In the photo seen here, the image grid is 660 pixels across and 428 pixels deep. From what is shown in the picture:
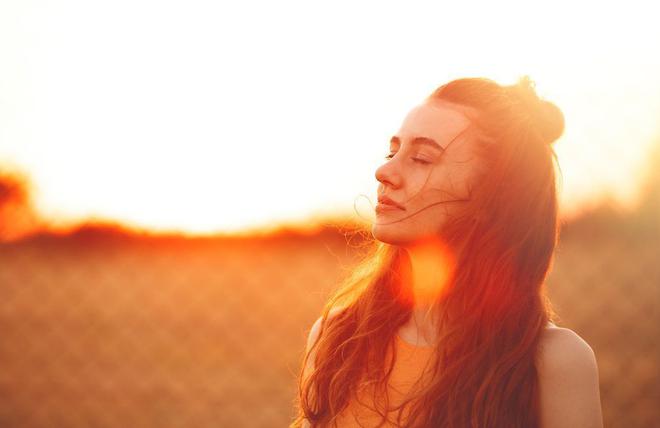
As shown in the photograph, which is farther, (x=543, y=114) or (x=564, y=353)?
(x=543, y=114)

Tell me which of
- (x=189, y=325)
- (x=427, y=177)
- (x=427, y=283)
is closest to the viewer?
(x=427, y=177)

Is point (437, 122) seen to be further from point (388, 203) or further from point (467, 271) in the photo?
point (467, 271)

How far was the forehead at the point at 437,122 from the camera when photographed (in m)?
1.46

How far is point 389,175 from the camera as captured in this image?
4.77 ft

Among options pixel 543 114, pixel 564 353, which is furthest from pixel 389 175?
pixel 564 353

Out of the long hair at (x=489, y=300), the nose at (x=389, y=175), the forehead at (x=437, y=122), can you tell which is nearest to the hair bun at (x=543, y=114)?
the long hair at (x=489, y=300)

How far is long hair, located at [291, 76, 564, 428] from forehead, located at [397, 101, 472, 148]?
3cm

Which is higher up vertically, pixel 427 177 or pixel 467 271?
pixel 427 177

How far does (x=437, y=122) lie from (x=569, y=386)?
0.59m

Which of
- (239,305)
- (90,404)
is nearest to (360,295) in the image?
(90,404)

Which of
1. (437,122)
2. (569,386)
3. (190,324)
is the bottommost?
(190,324)

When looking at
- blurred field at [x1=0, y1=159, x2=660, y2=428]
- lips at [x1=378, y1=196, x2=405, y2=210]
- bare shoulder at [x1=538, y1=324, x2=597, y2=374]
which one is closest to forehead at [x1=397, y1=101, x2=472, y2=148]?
lips at [x1=378, y1=196, x2=405, y2=210]

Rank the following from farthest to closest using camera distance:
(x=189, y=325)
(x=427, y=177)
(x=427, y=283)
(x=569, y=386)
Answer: (x=189, y=325) → (x=427, y=283) → (x=427, y=177) → (x=569, y=386)

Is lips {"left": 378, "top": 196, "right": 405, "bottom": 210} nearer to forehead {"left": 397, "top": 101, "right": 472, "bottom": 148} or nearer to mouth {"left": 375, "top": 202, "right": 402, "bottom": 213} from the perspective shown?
mouth {"left": 375, "top": 202, "right": 402, "bottom": 213}
